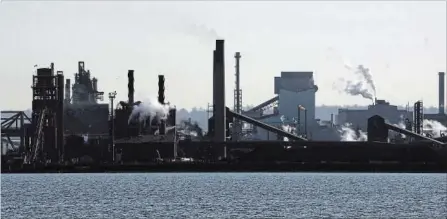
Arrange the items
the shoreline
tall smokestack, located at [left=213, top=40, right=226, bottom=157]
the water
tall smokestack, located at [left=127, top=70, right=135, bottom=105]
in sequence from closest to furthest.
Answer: the water < the shoreline < tall smokestack, located at [left=213, top=40, right=226, bottom=157] < tall smokestack, located at [left=127, top=70, right=135, bottom=105]

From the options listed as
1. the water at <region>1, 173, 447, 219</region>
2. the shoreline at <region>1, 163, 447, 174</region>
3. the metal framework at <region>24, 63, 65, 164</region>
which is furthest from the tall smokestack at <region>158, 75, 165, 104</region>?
the water at <region>1, 173, 447, 219</region>

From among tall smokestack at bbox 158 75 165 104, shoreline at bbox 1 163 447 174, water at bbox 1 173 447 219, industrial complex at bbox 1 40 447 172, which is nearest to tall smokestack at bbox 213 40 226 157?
industrial complex at bbox 1 40 447 172

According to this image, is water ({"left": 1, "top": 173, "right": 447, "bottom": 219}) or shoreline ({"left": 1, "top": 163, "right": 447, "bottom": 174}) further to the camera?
shoreline ({"left": 1, "top": 163, "right": 447, "bottom": 174})

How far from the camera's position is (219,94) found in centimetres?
17025

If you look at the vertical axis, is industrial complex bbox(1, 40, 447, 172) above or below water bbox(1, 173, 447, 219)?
above

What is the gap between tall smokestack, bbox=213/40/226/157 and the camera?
168 m

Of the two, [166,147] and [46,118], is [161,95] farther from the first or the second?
[46,118]

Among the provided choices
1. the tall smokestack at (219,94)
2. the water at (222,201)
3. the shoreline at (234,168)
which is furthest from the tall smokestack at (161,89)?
the water at (222,201)

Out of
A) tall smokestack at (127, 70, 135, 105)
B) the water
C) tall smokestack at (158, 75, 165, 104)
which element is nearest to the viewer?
the water

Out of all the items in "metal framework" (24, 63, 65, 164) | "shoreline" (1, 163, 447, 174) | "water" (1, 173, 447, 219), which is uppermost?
"metal framework" (24, 63, 65, 164)

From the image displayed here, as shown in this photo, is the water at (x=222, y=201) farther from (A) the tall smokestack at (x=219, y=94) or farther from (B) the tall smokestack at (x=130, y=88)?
(B) the tall smokestack at (x=130, y=88)

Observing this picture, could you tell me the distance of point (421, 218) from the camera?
6506 cm

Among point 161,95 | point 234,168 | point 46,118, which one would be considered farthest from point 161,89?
point 46,118

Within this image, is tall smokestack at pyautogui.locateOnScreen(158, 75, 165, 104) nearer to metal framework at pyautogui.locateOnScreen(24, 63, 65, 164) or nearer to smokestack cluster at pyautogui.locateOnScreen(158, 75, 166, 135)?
smokestack cluster at pyautogui.locateOnScreen(158, 75, 166, 135)
